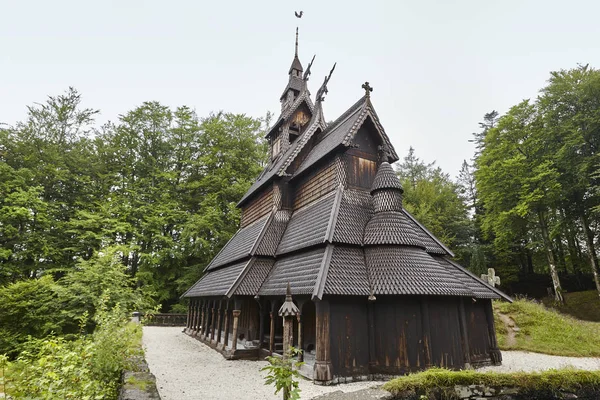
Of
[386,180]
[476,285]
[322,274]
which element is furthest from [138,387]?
[476,285]

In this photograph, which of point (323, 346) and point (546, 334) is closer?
point (323, 346)

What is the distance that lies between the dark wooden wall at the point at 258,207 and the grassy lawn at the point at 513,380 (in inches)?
409

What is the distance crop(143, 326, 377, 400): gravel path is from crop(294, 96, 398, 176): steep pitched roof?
763cm

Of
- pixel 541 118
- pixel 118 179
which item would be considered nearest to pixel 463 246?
pixel 541 118

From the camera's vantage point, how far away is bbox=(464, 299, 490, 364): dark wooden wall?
10.3 m

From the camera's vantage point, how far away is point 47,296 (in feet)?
36.5

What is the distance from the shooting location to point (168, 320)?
22.9 m

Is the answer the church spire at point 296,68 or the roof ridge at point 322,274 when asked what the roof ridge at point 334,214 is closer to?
the roof ridge at point 322,274

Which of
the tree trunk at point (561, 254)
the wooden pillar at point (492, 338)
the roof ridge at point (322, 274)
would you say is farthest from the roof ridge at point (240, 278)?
the tree trunk at point (561, 254)

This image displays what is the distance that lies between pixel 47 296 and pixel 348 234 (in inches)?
418

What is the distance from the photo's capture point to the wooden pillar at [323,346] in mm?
7922

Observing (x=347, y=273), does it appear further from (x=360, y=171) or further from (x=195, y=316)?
(x=195, y=316)

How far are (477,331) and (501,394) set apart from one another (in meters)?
5.20

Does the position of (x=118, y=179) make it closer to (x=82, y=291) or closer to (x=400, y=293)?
(x=82, y=291)
